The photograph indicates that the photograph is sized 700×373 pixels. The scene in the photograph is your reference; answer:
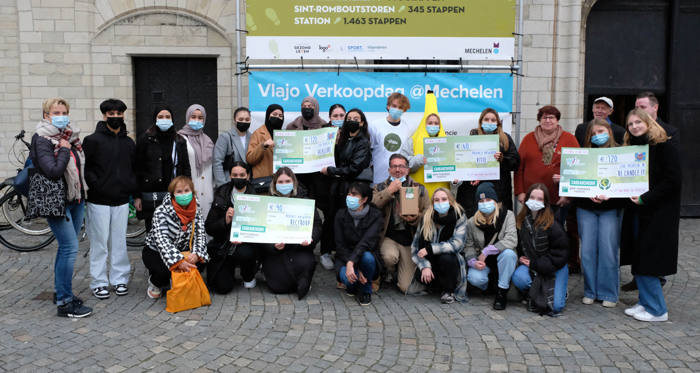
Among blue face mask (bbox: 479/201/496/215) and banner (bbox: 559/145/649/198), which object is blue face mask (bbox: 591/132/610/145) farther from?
blue face mask (bbox: 479/201/496/215)

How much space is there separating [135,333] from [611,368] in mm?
3825

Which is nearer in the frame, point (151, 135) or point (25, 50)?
point (151, 135)

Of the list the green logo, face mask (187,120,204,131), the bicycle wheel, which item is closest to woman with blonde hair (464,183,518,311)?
the green logo

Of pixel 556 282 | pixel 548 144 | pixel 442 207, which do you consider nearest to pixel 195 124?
pixel 442 207

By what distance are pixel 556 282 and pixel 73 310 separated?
453 cm

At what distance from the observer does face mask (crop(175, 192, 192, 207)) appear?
5.51 metres

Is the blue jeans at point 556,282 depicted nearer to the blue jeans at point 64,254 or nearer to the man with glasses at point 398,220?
the man with glasses at point 398,220

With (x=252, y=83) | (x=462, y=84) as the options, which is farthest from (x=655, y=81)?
(x=252, y=83)

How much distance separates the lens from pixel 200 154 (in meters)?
6.39

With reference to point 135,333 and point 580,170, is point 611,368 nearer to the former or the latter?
point 580,170

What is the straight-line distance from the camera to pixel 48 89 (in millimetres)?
9656

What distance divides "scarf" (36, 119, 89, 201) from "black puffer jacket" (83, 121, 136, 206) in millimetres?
204

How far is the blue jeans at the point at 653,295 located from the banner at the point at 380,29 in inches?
125

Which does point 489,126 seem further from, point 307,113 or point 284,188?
point 284,188
